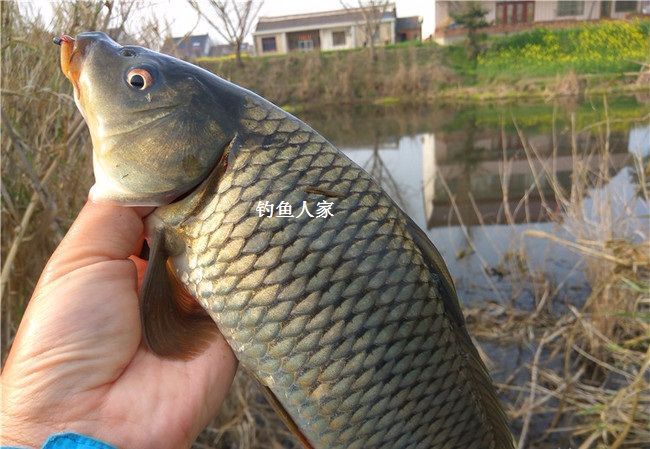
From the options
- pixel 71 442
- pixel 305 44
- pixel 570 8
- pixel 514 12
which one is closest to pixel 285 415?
pixel 71 442

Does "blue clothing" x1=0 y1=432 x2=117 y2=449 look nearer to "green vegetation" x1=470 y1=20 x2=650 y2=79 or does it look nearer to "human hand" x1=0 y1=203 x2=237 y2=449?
"human hand" x1=0 y1=203 x2=237 y2=449

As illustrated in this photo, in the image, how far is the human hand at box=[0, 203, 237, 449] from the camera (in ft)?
4.59

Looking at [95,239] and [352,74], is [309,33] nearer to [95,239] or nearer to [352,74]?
[352,74]

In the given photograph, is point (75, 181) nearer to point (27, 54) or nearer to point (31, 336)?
point (27, 54)

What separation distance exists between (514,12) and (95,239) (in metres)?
28.0

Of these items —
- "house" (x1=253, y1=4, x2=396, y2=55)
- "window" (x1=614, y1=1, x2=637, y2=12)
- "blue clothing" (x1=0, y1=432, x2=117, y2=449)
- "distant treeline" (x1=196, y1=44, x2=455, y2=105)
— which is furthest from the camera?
"house" (x1=253, y1=4, x2=396, y2=55)

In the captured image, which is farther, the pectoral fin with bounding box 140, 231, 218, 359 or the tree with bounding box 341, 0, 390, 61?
the tree with bounding box 341, 0, 390, 61

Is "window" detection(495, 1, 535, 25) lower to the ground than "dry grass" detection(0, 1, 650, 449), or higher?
higher

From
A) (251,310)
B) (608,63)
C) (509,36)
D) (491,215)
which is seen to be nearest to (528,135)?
(491,215)

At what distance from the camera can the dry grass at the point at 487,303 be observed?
2.51 meters

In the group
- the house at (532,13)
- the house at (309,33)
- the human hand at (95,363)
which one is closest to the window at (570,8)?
the house at (532,13)

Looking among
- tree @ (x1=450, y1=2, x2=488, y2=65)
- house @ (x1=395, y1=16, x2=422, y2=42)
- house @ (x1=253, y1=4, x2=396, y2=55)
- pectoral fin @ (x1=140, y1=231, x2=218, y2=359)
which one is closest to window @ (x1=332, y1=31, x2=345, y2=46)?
house @ (x1=253, y1=4, x2=396, y2=55)

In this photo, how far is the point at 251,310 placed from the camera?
4.41 ft

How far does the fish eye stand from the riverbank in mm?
18297
